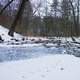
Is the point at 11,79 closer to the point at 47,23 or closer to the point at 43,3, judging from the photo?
the point at 47,23

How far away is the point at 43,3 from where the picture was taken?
215 feet

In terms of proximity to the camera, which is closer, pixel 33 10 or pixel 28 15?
pixel 28 15

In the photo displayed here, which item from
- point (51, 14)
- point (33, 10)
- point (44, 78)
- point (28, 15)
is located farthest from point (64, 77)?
point (51, 14)

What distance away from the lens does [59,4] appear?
60.5 metres

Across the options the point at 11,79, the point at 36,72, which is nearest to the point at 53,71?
the point at 36,72

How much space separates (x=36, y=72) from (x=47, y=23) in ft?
168

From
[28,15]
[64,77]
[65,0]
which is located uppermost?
[65,0]

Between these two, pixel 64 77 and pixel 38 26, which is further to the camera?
pixel 38 26

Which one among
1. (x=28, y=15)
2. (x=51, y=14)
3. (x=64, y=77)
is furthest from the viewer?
(x=51, y=14)

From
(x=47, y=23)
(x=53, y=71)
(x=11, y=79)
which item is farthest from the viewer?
(x=47, y=23)

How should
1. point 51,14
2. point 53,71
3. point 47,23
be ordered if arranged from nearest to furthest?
point 53,71 < point 47,23 < point 51,14

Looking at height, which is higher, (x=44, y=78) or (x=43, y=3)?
(x=43, y=3)

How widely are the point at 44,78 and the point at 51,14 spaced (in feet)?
188

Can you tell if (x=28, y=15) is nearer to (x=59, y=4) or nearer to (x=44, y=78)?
(x=59, y=4)
